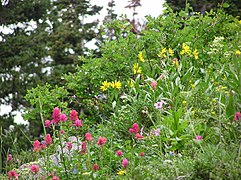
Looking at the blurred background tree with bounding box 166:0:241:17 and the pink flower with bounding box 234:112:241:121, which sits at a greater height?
the blurred background tree with bounding box 166:0:241:17

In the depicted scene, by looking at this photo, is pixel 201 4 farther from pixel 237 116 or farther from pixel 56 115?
pixel 237 116

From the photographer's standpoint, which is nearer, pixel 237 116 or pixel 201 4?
pixel 237 116

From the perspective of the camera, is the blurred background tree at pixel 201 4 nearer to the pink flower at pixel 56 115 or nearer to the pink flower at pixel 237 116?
the pink flower at pixel 56 115

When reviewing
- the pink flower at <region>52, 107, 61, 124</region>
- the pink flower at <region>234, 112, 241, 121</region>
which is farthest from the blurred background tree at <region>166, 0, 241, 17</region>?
the pink flower at <region>234, 112, 241, 121</region>

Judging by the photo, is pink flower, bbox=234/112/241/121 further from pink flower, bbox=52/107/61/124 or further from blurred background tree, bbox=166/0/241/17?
blurred background tree, bbox=166/0/241/17

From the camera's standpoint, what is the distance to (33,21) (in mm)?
13938

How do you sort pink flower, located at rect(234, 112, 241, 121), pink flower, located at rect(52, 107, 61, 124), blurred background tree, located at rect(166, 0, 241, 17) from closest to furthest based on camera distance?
pink flower, located at rect(234, 112, 241, 121) → pink flower, located at rect(52, 107, 61, 124) → blurred background tree, located at rect(166, 0, 241, 17)

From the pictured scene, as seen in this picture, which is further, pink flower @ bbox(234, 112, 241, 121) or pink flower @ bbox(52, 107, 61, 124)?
pink flower @ bbox(52, 107, 61, 124)

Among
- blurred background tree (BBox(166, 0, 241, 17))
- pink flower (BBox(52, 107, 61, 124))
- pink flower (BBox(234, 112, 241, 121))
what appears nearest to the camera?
pink flower (BBox(234, 112, 241, 121))

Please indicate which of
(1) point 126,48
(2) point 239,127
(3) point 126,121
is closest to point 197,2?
(1) point 126,48

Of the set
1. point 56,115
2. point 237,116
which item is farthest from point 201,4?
point 237,116

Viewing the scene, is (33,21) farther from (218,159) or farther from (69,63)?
(218,159)

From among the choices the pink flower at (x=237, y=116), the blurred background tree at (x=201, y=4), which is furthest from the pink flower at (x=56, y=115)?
the blurred background tree at (x=201, y=4)

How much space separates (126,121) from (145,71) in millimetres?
1189
